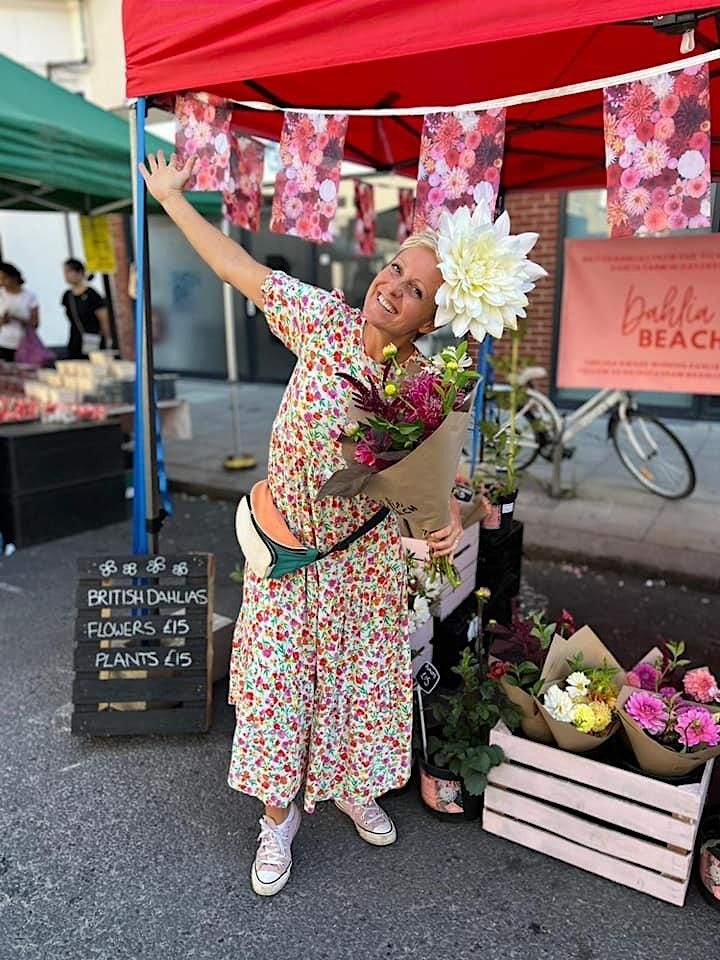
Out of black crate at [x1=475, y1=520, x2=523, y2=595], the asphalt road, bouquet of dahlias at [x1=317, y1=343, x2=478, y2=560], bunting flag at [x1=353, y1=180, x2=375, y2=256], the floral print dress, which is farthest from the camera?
bunting flag at [x1=353, y1=180, x2=375, y2=256]

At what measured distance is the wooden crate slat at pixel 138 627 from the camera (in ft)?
9.52

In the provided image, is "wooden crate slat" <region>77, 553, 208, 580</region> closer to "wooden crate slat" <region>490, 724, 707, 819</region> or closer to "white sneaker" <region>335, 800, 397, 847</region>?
"white sneaker" <region>335, 800, 397, 847</region>

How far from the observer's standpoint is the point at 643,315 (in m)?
4.06

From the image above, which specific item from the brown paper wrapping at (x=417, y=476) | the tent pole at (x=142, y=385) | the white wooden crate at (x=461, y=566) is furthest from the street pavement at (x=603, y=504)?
the brown paper wrapping at (x=417, y=476)

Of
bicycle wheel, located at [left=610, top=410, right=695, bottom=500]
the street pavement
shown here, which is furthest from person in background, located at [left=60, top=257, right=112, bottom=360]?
bicycle wheel, located at [left=610, top=410, right=695, bottom=500]

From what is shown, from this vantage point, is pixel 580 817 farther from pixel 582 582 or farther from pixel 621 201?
pixel 582 582

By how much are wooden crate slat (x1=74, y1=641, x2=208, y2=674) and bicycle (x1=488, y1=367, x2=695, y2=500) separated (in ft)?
10.9

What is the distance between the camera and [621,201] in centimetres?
234

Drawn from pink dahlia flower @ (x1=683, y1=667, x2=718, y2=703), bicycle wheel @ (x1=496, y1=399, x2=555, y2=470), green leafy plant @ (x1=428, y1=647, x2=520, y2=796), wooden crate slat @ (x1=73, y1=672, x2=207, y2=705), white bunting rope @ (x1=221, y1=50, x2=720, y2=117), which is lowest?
wooden crate slat @ (x1=73, y1=672, x2=207, y2=705)

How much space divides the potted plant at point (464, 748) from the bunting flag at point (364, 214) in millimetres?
3240

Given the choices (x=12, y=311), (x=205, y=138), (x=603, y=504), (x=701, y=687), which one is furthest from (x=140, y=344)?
(x=12, y=311)

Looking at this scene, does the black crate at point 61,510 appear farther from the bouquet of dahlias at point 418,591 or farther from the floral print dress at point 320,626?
the floral print dress at point 320,626

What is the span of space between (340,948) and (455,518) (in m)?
1.22

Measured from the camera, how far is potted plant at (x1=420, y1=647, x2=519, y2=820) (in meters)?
2.37
